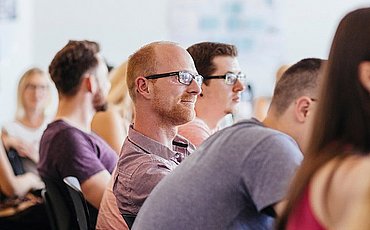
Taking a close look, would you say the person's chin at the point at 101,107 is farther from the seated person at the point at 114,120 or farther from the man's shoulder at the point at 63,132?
the man's shoulder at the point at 63,132

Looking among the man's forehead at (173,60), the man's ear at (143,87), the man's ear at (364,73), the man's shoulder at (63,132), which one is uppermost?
the man's ear at (364,73)

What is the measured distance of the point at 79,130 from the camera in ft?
11.1

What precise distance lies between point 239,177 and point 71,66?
2.00 meters

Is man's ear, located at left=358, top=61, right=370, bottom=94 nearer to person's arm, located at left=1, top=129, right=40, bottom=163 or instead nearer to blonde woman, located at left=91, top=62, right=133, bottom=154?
blonde woman, located at left=91, top=62, right=133, bottom=154

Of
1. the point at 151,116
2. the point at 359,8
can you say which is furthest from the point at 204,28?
the point at 359,8

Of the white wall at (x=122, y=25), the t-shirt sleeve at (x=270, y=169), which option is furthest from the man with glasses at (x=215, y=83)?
the white wall at (x=122, y=25)

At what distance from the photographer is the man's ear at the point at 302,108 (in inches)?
76.1

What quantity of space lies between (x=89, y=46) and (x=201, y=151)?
1.86 meters

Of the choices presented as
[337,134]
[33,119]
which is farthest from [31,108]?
[337,134]

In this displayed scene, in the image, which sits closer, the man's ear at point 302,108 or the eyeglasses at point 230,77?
the man's ear at point 302,108

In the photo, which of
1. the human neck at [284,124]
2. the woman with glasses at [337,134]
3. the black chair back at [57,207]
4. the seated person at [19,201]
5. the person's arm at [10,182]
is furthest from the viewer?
the person's arm at [10,182]

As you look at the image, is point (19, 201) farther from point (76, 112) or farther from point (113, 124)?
point (76, 112)

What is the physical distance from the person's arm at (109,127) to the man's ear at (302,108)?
2.02 metres

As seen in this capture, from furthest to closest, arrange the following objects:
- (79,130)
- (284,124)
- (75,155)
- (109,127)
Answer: (109,127)
(79,130)
(75,155)
(284,124)
